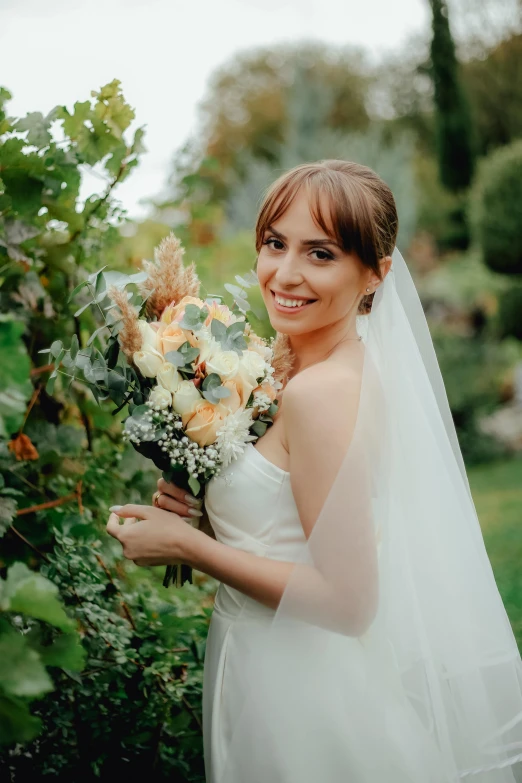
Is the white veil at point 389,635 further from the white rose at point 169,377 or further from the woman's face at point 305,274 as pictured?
the white rose at point 169,377

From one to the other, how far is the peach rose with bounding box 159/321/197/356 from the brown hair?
1.47 ft

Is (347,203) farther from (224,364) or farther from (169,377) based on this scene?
(169,377)

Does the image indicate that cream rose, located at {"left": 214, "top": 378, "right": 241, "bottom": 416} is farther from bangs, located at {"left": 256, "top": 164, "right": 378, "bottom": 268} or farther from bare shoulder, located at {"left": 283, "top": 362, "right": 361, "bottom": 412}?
bangs, located at {"left": 256, "top": 164, "right": 378, "bottom": 268}

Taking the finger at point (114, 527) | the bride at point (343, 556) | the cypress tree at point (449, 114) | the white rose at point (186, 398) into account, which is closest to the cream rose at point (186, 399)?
the white rose at point (186, 398)

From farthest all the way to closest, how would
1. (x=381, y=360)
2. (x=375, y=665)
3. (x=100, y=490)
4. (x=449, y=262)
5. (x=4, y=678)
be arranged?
(x=449, y=262) → (x=100, y=490) → (x=381, y=360) → (x=375, y=665) → (x=4, y=678)

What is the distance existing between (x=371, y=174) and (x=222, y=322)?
620 mm

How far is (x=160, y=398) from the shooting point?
1.77 meters

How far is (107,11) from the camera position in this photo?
7559 millimetres

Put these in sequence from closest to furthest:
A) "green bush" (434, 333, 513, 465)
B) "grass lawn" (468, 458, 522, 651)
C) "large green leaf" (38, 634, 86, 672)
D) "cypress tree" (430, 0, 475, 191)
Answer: "large green leaf" (38, 634, 86, 672) → "grass lawn" (468, 458, 522, 651) → "green bush" (434, 333, 513, 465) → "cypress tree" (430, 0, 475, 191)

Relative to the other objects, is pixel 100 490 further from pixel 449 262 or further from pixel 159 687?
pixel 449 262

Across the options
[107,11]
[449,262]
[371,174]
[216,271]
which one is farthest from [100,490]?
[449,262]

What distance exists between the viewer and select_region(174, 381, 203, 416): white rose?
1.77 metres

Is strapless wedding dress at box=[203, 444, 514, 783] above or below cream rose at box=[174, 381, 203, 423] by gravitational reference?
below

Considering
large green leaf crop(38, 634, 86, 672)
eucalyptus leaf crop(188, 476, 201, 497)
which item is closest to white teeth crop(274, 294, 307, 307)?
eucalyptus leaf crop(188, 476, 201, 497)
